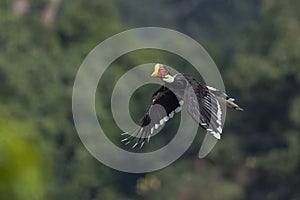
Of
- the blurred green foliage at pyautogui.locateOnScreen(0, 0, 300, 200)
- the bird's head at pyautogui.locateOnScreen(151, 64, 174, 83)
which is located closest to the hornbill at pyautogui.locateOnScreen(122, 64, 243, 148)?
the bird's head at pyautogui.locateOnScreen(151, 64, 174, 83)

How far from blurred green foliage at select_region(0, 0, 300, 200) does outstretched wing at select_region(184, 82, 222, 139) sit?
15.1 meters

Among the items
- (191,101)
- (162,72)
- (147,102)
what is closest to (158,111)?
(191,101)

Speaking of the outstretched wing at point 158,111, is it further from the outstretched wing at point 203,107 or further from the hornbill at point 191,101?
the outstretched wing at point 203,107

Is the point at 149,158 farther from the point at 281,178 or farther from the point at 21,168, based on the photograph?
the point at 21,168

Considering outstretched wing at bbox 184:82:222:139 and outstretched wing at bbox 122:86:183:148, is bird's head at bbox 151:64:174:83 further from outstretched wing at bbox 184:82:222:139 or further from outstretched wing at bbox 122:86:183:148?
outstretched wing at bbox 122:86:183:148

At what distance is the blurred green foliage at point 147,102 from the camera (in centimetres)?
2558

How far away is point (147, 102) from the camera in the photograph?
27.9 meters

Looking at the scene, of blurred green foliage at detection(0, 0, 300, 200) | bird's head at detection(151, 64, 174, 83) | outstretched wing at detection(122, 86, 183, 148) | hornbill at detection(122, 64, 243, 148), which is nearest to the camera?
bird's head at detection(151, 64, 174, 83)

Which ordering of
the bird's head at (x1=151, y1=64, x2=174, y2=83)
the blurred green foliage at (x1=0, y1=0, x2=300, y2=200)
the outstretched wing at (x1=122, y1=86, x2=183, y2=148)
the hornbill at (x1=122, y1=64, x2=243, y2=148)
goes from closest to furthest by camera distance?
the bird's head at (x1=151, y1=64, x2=174, y2=83) < the hornbill at (x1=122, y1=64, x2=243, y2=148) < the outstretched wing at (x1=122, y1=86, x2=183, y2=148) < the blurred green foliage at (x1=0, y1=0, x2=300, y2=200)

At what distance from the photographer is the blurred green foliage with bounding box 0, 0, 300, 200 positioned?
2558 centimetres

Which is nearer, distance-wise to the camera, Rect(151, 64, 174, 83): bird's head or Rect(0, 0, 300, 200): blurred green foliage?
Rect(151, 64, 174, 83): bird's head

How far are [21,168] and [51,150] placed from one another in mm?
23988

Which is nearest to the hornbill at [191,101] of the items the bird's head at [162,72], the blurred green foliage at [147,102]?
the bird's head at [162,72]

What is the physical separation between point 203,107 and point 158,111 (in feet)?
1.34
